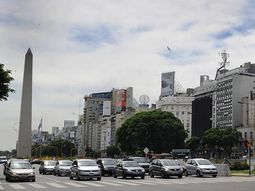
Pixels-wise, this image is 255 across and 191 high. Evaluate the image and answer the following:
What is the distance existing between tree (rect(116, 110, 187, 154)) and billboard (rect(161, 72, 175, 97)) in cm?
7128

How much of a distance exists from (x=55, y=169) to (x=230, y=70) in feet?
404

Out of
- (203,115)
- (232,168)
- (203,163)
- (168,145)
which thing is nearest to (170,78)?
(203,115)

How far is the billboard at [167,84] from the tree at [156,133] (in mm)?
71277

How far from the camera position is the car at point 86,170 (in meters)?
35.0

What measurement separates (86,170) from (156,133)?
63.7 metres

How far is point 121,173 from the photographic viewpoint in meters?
37.5

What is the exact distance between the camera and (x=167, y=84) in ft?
595

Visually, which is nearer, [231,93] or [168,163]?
[168,163]

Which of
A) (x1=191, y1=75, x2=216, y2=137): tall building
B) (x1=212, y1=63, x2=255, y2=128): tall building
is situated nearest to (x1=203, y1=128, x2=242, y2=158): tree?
(x1=212, y1=63, x2=255, y2=128): tall building

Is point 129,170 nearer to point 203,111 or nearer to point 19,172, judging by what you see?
point 19,172

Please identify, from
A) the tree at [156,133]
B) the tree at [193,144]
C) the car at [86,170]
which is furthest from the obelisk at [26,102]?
the tree at [193,144]

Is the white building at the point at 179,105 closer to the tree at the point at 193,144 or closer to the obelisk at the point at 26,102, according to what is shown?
the tree at the point at 193,144

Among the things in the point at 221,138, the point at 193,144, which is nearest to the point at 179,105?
the point at 193,144

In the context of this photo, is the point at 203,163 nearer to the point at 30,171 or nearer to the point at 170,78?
the point at 30,171
